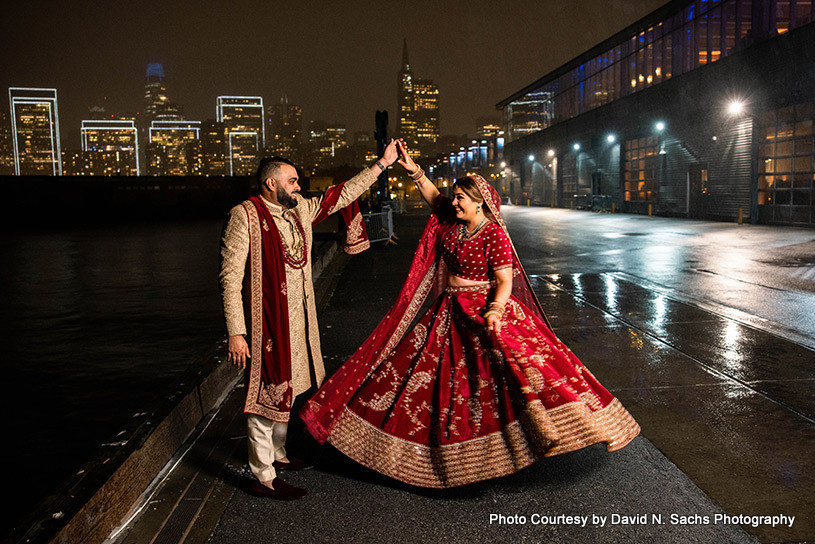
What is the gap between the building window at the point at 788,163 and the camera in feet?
78.3

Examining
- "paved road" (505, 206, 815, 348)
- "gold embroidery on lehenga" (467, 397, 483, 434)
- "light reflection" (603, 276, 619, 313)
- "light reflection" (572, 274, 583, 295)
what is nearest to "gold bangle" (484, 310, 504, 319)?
"gold embroidery on lehenga" (467, 397, 483, 434)

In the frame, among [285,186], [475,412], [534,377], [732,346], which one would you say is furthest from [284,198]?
[732,346]

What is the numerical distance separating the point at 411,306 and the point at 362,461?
3.25 ft

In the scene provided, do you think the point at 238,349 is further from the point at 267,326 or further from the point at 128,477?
the point at 128,477

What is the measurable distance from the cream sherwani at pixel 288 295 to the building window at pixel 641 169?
35.1m

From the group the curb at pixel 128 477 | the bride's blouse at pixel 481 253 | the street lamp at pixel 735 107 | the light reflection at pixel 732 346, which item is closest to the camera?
the curb at pixel 128 477

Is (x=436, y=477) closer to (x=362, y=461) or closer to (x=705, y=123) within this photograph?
(x=362, y=461)

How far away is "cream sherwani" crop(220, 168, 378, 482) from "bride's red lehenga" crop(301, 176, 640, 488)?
21 cm

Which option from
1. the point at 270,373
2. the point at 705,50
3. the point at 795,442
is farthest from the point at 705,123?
the point at 270,373

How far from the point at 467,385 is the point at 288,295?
1.13m

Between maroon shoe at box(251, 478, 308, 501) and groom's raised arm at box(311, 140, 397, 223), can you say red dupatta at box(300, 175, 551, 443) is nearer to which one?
maroon shoe at box(251, 478, 308, 501)

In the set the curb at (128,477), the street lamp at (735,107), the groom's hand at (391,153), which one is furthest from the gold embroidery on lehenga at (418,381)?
the street lamp at (735,107)

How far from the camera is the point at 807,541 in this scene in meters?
3.10

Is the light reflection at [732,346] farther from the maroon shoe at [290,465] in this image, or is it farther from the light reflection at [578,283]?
the maroon shoe at [290,465]
